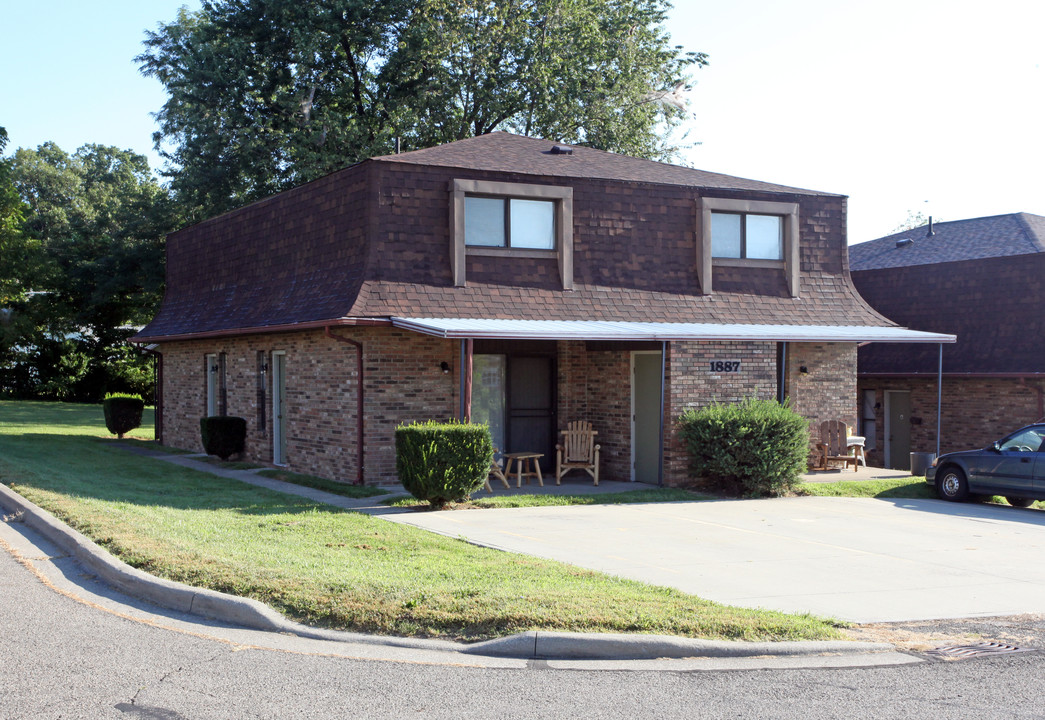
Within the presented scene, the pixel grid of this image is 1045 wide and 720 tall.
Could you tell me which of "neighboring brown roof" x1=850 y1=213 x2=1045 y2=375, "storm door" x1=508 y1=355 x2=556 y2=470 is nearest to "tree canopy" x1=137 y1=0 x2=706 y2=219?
"neighboring brown roof" x1=850 y1=213 x2=1045 y2=375

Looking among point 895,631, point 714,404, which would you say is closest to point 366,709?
point 895,631

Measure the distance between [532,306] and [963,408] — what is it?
12.4m

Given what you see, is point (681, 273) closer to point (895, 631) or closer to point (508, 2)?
point (895, 631)

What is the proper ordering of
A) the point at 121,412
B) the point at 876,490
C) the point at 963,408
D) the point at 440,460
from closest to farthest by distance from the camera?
the point at 440,460 → the point at 876,490 → the point at 963,408 → the point at 121,412

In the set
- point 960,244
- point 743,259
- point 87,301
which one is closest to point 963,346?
point 960,244

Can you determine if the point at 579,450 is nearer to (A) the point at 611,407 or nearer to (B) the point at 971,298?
(A) the point at 611,407

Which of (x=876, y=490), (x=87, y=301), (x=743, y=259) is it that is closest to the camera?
(x=876, y=490)

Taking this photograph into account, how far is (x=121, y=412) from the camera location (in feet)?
89.0

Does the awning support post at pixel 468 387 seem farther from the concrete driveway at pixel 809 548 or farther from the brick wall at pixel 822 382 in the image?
the brick wall at pixel 822 382

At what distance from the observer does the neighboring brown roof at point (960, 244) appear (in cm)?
2644

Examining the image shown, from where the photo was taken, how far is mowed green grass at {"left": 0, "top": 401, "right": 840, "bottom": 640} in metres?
7.32

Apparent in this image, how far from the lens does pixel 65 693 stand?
19.4 feet

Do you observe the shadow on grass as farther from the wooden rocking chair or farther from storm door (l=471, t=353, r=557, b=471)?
the wooden rocking chair

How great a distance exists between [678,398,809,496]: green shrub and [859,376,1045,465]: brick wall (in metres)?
9.11
